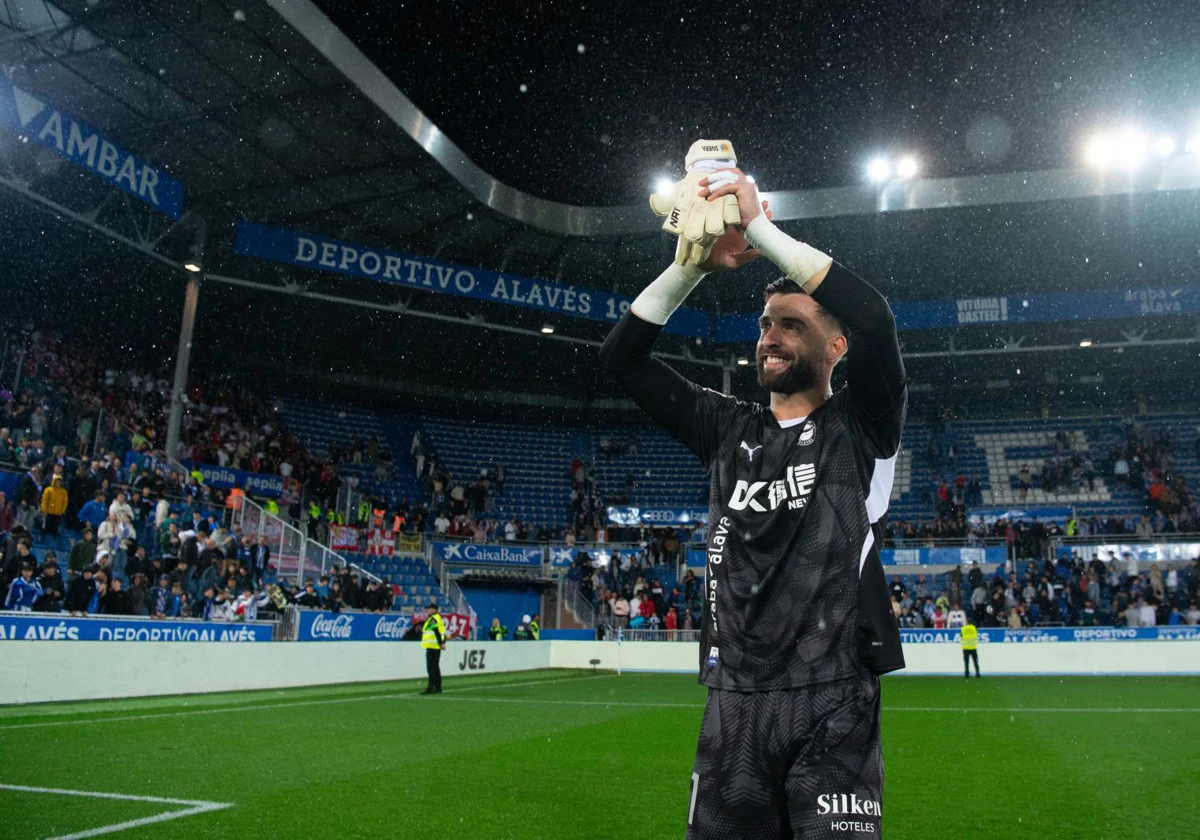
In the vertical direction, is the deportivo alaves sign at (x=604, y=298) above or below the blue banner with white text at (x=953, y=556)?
above

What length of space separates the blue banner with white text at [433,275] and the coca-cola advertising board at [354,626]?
903cm

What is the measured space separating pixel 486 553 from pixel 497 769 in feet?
78.3

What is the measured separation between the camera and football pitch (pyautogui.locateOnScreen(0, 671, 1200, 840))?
602 cm

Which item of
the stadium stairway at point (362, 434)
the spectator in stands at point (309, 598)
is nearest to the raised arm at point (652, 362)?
the spectator in stands at point (309, 598)

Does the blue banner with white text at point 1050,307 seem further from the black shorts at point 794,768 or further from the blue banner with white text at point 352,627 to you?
the black shorts at point 794,768

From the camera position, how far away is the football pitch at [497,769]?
6023 mm

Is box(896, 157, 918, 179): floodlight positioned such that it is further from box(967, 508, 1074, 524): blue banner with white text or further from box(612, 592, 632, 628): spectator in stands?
box(612, 592, 632, 628): spectator in stands

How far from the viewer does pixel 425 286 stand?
27.3m

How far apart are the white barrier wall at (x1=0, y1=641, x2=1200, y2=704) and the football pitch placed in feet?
A: 2.45

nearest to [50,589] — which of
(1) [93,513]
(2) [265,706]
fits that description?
(1) [93,513]

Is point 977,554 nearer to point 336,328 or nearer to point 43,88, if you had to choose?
point 336,328

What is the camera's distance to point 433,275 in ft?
90.6

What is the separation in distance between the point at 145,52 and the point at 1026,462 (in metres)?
31.2

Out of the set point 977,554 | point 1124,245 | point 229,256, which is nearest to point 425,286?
point 229,256
